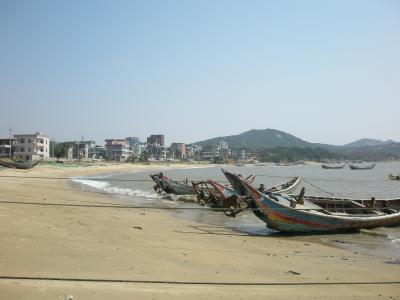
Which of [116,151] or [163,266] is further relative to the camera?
[116,151]

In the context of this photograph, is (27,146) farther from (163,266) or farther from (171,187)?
(163,266)

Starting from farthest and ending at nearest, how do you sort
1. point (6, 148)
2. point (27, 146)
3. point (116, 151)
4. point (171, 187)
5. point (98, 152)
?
1. point (98, 152)
2. point (116, 151)
3. point (6, 148)
4. point (27, 146)
5. point (171, 187)

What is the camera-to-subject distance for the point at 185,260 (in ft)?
29.0

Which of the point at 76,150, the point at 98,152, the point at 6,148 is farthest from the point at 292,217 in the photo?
the point at 98,152

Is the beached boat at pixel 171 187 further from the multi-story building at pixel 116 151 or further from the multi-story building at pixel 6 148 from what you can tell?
the multi-story building at pixel 116 151

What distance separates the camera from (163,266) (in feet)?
26.5

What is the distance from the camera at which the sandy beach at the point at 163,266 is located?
644 centimetres

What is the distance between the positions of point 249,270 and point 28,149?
98.6 m

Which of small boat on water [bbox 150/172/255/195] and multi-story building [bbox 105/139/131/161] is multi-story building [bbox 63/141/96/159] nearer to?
multi-story building [bbox 105/139/131/161]

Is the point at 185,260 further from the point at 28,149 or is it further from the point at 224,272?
the point at 28,149

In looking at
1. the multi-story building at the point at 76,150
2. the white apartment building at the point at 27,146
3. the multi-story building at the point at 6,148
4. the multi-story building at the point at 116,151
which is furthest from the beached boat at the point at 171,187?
the multi-story building at the point at 116,151

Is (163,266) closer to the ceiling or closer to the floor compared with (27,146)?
closer to the floor

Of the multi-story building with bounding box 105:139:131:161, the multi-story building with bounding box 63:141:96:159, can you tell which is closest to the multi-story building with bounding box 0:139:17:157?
the multi-story building with bounding box 63:141:96:159

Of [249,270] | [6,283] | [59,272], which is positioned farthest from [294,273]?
[6,283]
